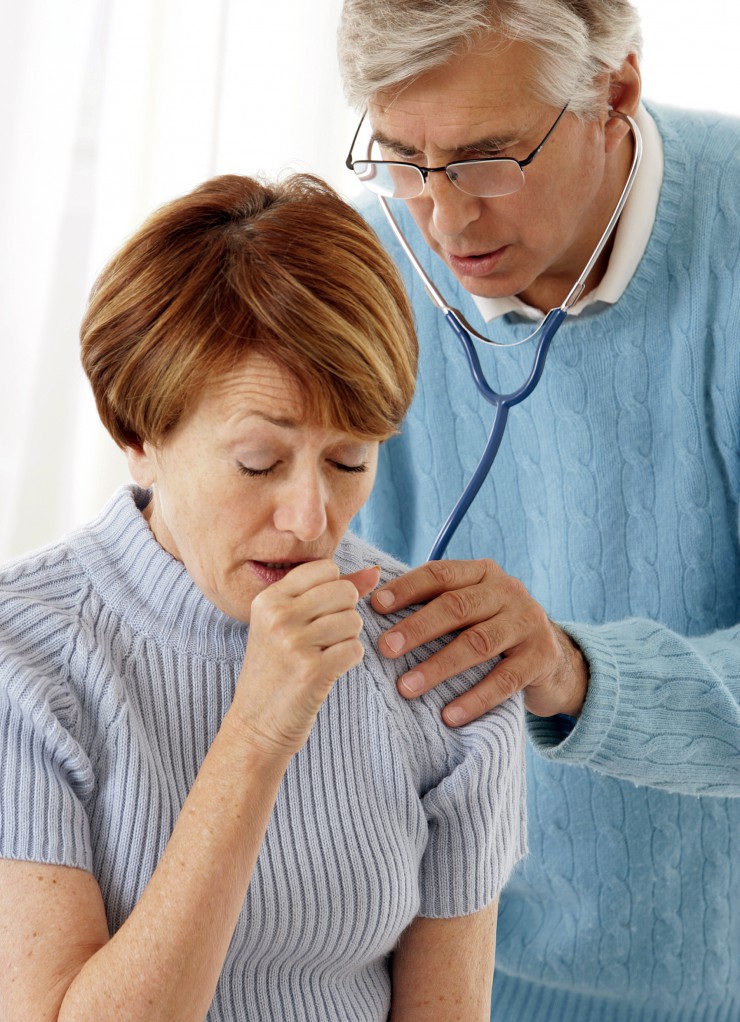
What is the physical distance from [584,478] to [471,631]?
1.56 ft

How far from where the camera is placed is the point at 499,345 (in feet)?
5.09

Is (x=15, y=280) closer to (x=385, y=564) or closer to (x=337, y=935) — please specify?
(x=385, y=564)

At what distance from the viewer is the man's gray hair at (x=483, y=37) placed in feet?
4.35

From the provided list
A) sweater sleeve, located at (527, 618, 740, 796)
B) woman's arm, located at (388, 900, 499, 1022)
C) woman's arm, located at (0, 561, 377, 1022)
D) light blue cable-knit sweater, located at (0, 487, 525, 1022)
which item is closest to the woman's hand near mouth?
woman's arm, located at (0, 561, 377, 1022)

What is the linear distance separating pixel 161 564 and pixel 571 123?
712 millimetres

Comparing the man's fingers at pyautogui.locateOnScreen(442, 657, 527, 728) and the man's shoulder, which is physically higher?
the man's shoulder

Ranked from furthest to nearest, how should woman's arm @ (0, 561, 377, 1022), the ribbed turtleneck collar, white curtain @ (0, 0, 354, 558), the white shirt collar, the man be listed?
white curtain @ (0, 0, 354, 558) → the white shirt collar → the man → the ribbed turtleneck collar → woman's arm @ (0, 561, 377, 1022)

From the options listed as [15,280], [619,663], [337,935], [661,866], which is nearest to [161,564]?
[337,935]

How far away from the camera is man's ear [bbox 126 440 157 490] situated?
47.3 inches

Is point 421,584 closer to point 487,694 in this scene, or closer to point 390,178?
point 487,694

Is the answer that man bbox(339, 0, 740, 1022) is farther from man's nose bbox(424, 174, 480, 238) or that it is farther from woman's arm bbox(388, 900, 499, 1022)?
woman's arm bbox(388, 900, 499, 1022)

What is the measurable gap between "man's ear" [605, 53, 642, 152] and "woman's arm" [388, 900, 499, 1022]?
3.12 feet

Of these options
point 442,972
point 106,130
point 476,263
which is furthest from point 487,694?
point 106,130

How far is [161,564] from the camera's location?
125 centimetres
